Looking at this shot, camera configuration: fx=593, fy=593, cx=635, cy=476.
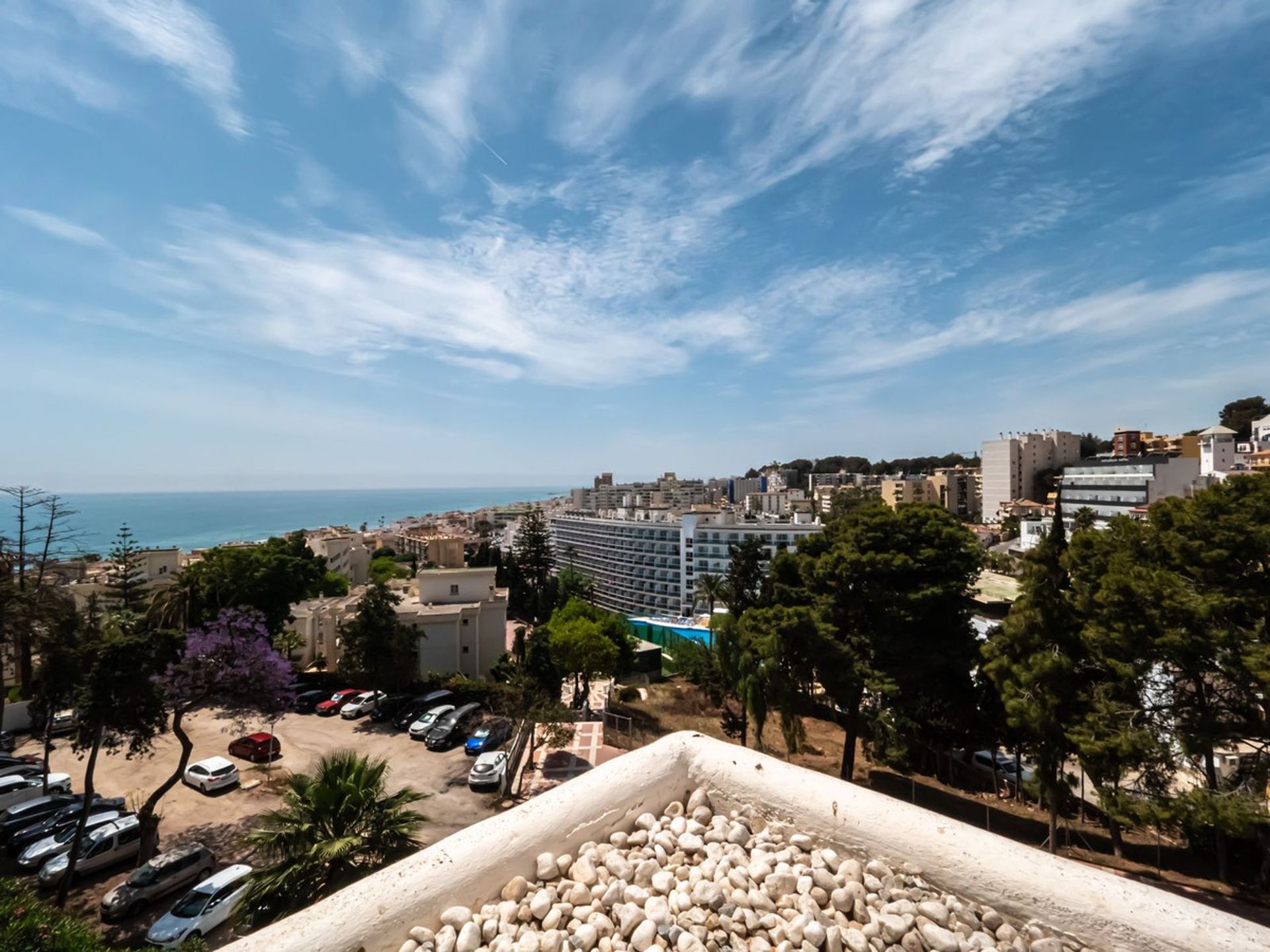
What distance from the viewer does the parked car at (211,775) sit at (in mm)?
13484

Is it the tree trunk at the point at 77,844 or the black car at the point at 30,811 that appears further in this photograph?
the black car at the point at 30,811

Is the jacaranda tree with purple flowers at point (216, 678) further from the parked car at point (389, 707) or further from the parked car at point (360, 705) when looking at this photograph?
the parked car at point (360, 705)

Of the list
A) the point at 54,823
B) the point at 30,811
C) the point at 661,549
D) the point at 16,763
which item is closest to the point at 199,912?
the point at 54,823

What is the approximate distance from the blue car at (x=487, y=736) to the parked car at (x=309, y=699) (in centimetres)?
697

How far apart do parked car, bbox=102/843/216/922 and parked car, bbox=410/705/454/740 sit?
6.31m

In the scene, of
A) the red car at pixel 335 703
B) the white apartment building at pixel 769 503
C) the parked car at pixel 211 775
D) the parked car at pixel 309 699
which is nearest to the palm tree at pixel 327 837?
the parked car at pixel 211 775

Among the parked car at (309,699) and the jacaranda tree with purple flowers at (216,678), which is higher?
the jacaranda tree with purple flowers at (216,678)

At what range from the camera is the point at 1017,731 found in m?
12.0

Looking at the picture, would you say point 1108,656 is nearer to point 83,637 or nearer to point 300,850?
point 300,850

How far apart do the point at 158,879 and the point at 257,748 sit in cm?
598

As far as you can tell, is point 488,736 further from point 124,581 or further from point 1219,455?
point 1219,455

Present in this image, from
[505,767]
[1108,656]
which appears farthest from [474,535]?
[1108,656]

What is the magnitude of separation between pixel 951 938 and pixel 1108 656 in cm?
860

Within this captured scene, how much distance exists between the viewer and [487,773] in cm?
1366
